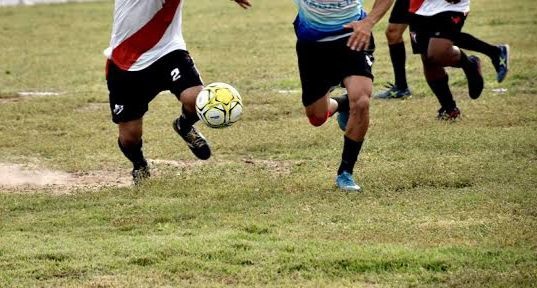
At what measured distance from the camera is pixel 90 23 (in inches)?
961

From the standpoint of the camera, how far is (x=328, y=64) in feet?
31.0

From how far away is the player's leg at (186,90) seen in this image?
31.3ft

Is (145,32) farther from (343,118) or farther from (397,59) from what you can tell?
(397,59)

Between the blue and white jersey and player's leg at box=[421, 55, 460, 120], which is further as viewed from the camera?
player's leg at box=[421, 55, 460, 120]

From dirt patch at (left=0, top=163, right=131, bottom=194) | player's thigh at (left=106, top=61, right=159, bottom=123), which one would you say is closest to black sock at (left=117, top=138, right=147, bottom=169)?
dirt patch at (left=0, top=163, right=131, bottom=194)

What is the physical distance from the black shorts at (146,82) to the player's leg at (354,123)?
127 cm

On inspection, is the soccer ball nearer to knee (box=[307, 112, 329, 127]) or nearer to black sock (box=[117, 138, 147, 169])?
knee (box=[307, 112, 329, 127])

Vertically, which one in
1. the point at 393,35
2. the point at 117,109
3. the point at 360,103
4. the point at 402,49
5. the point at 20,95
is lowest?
the point at 20,95

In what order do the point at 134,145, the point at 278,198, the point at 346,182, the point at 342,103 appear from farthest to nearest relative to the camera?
the point at 342,103, the point at 134,145, the point at 346,182, the point at 278,198

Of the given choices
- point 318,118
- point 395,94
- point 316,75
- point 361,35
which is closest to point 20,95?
point 395,94

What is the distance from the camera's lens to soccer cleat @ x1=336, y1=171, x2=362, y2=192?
9.19 metres

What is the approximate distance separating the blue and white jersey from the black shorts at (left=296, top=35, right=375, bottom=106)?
0.22ft

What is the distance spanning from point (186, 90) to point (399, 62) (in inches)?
195

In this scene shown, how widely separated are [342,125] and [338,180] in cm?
117
